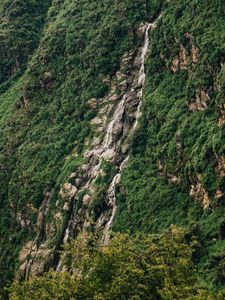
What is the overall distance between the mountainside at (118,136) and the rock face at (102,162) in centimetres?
17

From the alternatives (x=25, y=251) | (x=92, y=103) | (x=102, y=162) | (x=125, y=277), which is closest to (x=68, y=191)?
(x=102, y=162)

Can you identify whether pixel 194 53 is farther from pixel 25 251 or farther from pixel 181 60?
pixel 25 251

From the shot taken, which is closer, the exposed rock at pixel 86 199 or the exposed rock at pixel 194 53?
Result: the exposed rock at pixel 194 53

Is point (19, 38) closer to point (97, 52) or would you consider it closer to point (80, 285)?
point (97, 52)

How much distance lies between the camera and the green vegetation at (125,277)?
3841 cm

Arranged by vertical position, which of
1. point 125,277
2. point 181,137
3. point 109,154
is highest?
point 125,277

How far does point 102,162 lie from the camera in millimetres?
71125

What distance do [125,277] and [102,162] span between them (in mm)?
33166

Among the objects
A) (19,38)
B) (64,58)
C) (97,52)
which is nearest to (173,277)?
(97,52)

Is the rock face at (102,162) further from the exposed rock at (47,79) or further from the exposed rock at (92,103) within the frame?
the exposed rock at (47,79)

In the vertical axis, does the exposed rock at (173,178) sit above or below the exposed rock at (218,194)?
below

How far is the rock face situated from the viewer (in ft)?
223

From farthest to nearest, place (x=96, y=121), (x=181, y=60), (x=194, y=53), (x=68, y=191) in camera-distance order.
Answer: (x=96, y=121), (x=68, y=191), (x=181, y=60), (x=194, y=53)

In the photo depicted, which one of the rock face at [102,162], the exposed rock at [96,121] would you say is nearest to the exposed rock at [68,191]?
the rock face at [102,162]
